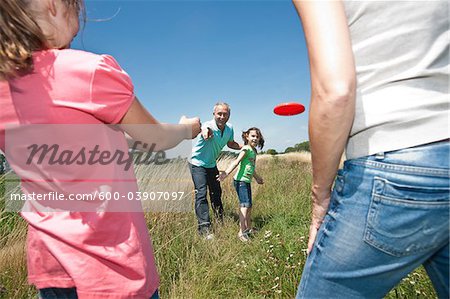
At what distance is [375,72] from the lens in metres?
0.87

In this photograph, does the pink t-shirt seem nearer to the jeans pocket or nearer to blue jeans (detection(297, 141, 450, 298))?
blue jeans (detection(297, 141, 450, 298))

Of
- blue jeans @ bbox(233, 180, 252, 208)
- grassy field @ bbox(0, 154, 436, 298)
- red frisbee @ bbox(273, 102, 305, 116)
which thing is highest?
red frisbee @ bbox(273, 102, 305, 116)

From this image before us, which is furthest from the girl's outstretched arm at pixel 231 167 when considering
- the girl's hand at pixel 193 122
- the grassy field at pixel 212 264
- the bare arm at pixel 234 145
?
the girl's hand at pixel 193 122

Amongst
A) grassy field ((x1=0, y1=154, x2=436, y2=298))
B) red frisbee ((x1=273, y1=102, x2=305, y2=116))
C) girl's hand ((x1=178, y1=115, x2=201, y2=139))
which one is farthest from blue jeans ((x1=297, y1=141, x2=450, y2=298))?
red frisbee ((x1=273, y1=102, x2=305, y2=116))

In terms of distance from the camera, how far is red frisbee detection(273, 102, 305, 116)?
4266 millimetres

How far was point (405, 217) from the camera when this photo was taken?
816 millimetres

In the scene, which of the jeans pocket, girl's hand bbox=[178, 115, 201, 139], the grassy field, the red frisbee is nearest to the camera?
the jeans pocket

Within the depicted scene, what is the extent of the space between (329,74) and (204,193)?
4.12 metres

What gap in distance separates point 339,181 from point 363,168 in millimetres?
84

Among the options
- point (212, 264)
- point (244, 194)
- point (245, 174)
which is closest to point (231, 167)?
point (245, 174)

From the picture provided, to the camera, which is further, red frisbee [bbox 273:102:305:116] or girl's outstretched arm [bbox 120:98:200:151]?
red frisbee [bbox 273:102:305:116]

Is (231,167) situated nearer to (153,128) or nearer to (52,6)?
(153,128)

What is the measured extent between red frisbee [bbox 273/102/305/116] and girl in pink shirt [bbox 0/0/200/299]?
339 centimetres

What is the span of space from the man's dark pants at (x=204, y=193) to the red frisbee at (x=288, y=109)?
151 centimetres
